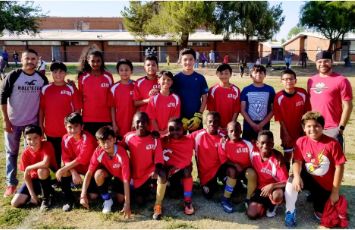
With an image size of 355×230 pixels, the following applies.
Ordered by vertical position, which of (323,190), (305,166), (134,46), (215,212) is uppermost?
(134,46)

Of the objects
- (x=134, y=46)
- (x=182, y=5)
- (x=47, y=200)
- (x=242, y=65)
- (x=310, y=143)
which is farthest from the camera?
(x=134, y=46)

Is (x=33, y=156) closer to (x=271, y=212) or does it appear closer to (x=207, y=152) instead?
(x=207, y=152)

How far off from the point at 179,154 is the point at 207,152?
381mm

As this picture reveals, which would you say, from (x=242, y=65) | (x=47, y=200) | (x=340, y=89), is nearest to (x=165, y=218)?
(x=47, y=200)

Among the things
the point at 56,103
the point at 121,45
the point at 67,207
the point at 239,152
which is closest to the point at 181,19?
the point at 121,45

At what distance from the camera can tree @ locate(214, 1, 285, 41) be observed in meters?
28.1

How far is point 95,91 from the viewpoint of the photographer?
497 cm

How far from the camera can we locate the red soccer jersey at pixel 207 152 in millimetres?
4656

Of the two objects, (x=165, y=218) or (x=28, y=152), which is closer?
(x=165, y=218)

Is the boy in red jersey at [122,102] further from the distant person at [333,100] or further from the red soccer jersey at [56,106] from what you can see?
the distant person at [333,100]

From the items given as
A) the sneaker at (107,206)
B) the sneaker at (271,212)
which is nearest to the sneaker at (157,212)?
the sneaker at (107,206)

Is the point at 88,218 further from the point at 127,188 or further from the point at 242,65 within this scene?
the point at 242,65

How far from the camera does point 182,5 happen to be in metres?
26.8

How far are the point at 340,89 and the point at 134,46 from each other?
37.0m
